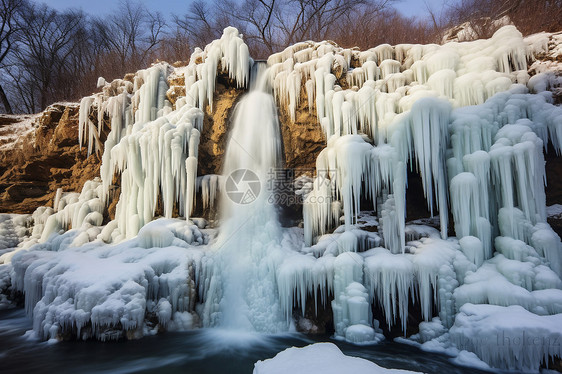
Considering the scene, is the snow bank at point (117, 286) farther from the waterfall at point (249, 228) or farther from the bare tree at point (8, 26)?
the bare tree at point (8, 26)

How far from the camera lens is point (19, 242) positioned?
9.95 metres

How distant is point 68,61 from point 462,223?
22075 millimetres

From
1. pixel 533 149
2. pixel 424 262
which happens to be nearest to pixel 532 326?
pixel 424 262

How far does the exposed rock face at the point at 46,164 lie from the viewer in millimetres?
10117

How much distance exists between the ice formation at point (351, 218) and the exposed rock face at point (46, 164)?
10.1ft

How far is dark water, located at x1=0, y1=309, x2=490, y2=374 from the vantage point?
13.4 feet

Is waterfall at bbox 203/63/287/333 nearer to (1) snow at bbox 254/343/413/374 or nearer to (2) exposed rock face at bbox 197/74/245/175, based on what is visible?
(2) exposed rock face at bbox 197/74/245/175

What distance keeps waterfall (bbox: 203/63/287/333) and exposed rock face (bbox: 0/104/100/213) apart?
566cm

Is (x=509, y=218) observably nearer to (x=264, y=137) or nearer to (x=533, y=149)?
(x=533, y=149)

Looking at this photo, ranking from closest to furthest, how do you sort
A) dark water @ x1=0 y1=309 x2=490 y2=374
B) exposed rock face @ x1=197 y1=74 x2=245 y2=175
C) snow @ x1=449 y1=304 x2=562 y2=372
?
snow @ x1=449 y1=304 x2=562 y2=372, dark water @ x1=0 y1=309 x2=490 y2=374, exposed rock face @ x1=197 y1=74 x2=245 y2=175

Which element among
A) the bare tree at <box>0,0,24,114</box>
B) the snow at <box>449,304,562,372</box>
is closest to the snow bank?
the snow at <box>449,304,562,372</box>

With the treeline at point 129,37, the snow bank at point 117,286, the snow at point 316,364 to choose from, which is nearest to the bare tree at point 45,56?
the treeline at point 129,37

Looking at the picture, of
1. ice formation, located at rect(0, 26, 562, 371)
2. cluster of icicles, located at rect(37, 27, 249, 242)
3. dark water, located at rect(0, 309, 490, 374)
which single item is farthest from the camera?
cluster of icicles, located at rect(37, 27, 249, 242)

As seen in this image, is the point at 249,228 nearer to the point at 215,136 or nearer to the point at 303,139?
the point at 303,139
